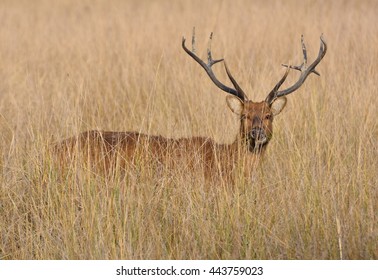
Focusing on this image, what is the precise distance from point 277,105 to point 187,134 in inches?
32.8

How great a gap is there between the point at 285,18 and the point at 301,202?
253 inches

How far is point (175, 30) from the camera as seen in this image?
11008 mm

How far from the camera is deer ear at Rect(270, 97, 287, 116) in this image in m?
6.49

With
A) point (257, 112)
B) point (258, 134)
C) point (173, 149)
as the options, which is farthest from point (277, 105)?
point (173, 149)

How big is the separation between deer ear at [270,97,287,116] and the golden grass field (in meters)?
0.22

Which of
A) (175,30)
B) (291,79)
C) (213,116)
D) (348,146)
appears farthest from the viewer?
(175,30)

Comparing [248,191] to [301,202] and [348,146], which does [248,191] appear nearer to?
[301,202]

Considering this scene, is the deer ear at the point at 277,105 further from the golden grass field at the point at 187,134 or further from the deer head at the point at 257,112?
the golden grass field at the point at 187,134

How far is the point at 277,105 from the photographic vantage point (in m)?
6.54

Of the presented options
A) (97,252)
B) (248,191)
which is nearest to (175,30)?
(248,191)

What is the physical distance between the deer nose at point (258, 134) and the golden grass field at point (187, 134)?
0.58 feet

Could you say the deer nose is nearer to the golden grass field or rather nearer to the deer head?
the deer head

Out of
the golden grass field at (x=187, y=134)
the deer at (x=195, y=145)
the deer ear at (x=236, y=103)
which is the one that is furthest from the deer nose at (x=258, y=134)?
the deer ear at (x=236, y=103)

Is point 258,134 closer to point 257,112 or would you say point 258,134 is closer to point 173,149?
point 257,112
